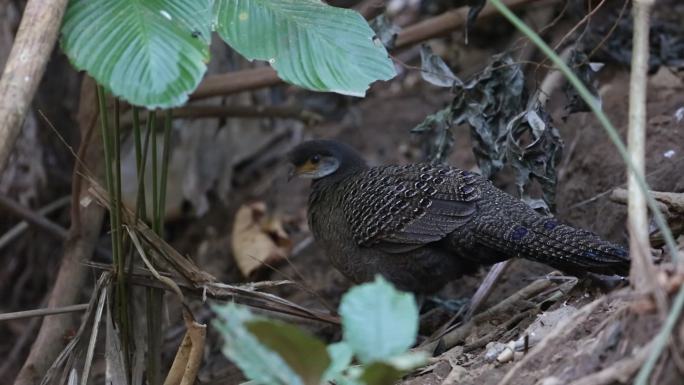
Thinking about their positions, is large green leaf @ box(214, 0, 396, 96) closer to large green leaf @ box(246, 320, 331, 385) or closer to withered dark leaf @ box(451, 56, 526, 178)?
A: withered dark leaf @ box(451, 56, 526, 178)

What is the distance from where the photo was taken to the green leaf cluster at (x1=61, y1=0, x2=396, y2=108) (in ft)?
8.61

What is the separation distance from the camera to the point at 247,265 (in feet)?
16.7

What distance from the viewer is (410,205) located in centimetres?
378

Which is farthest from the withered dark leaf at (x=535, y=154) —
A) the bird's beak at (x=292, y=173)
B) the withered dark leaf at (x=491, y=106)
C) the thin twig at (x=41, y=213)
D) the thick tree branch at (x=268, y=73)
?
the thin twig at (x=41, y=213)

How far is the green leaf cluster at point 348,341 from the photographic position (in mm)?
1975

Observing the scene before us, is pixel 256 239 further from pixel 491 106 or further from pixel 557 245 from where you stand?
pixel 557 245

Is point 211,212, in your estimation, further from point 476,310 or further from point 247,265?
point 476,310

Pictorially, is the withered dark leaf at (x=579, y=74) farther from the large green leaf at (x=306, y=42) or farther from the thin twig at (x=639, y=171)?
the thin twig at (x=639, y=171)

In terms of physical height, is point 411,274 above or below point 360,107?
below

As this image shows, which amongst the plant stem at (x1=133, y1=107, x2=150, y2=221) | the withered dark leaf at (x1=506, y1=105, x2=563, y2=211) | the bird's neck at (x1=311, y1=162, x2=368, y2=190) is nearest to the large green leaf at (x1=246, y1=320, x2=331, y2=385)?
the plant stem at (x1=133, y1=107, x2=150, y2=221)

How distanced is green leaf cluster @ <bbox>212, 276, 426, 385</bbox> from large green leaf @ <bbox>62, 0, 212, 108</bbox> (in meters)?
0.79

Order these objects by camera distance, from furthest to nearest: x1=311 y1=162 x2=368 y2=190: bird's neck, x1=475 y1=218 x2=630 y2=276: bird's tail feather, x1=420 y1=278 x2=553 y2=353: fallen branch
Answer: x1=311 y1=162 x2=368 y2=190: bird's neck, x1=420 y1=278 x2=553 y2=353: fallen branch, x1=475 y1=218 x2=630 y2=276: bird's tail feather

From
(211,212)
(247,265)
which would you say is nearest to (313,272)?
(247,265)

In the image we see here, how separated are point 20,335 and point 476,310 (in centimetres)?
332
